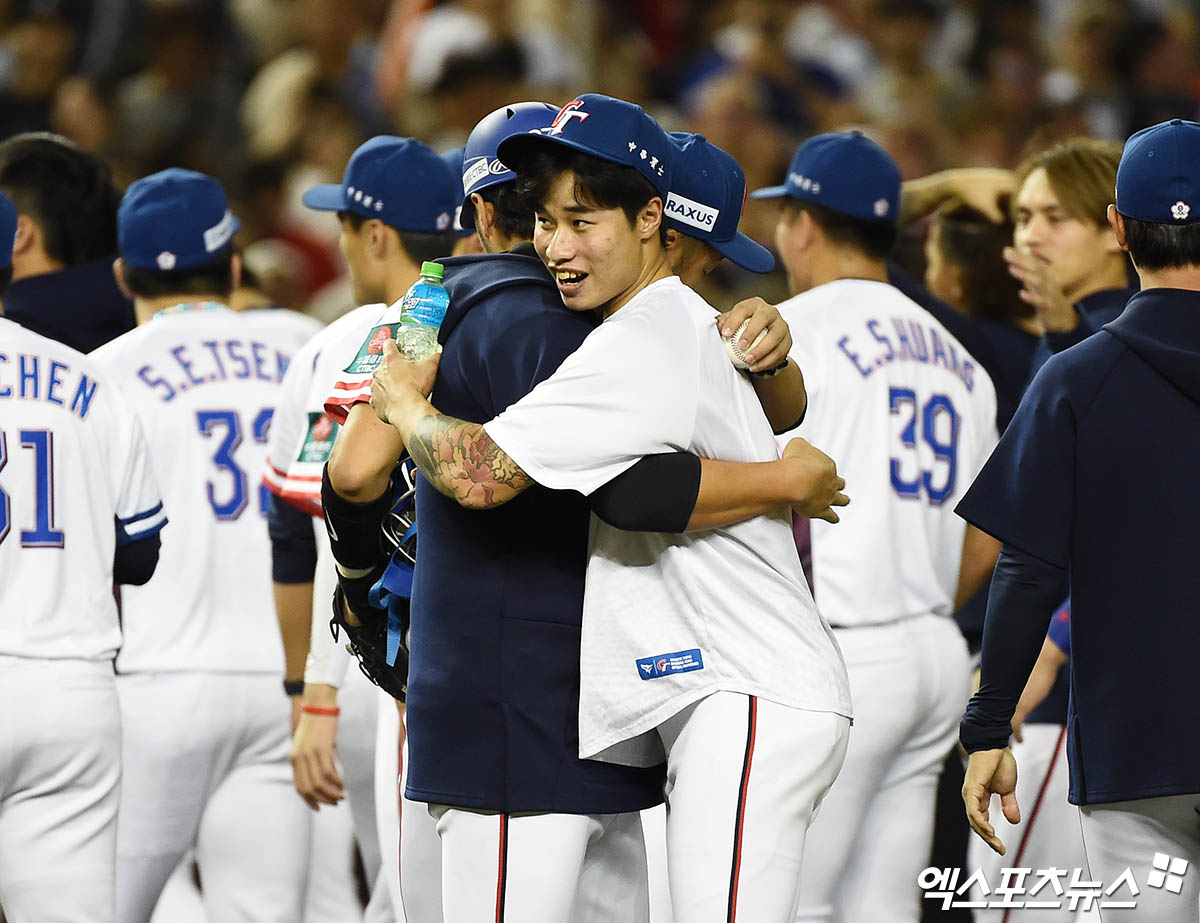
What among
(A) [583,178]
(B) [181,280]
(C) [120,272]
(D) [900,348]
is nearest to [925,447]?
(D) [900,348]

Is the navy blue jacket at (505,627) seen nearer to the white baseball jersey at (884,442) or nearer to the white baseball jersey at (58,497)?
the white baseball jersey at (58,497)

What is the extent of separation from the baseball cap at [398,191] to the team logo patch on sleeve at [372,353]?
1400mm

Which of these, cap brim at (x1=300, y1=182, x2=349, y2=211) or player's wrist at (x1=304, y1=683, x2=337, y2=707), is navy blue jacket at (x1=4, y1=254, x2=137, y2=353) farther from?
player's wrist at (x1=304, y1=683, x2=337, y2=707)

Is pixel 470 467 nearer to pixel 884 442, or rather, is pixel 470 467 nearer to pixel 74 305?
pixel 884 442

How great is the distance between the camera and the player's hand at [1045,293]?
5.06 meters

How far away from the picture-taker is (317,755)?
15.3ft

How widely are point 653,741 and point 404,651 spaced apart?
0.70 m

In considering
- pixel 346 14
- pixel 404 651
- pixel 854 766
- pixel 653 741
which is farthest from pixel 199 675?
pixel 346 14

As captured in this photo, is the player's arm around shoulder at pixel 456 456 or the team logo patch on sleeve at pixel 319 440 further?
the team logo patch on sleeve at pixel 319 440

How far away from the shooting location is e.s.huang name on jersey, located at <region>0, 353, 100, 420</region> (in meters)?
4.08

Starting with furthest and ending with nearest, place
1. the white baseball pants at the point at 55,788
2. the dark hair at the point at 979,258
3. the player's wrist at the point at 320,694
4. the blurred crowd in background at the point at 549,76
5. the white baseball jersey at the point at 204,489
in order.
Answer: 1. the blurred crowd in background at the point at 549,76
2. the dark hair at the point at 979,258
3. the white baseball jersey at the point at 204,489
4. the player's wrist at the point at 320,694
5. the white baseball pants at the point at 55,788

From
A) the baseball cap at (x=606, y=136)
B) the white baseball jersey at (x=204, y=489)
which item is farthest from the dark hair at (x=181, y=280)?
the baseball cap at (x=606, y=136)

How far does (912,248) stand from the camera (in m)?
7.19

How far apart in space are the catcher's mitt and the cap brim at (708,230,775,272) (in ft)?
3.34
